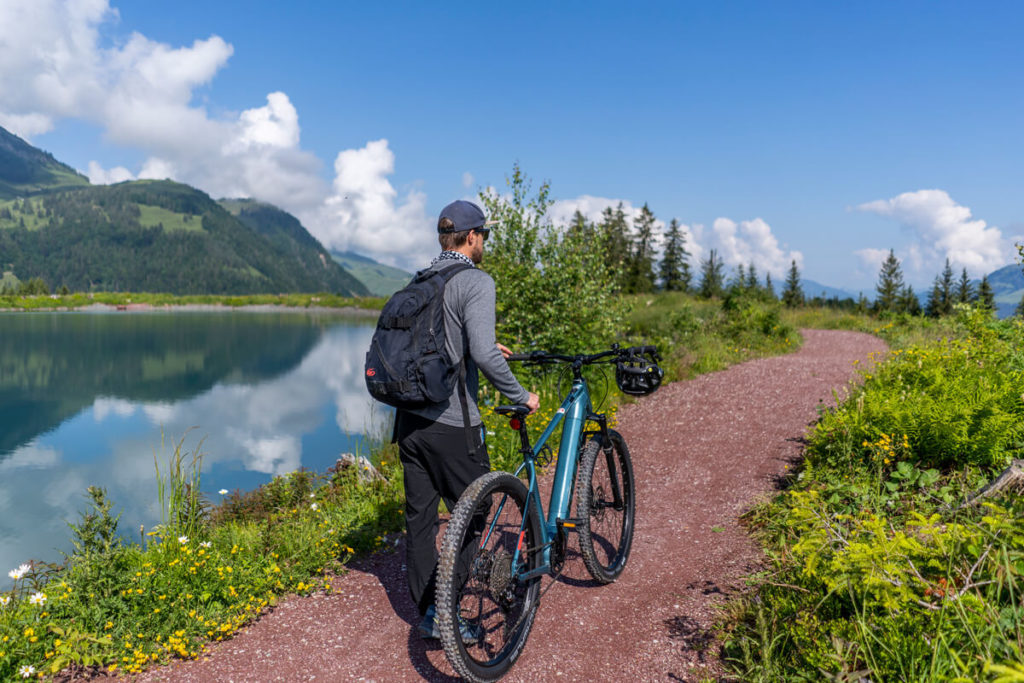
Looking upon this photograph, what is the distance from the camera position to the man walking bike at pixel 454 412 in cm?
308

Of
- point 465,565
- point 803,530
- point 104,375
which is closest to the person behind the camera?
point 465,565

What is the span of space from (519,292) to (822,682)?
27.5 feet

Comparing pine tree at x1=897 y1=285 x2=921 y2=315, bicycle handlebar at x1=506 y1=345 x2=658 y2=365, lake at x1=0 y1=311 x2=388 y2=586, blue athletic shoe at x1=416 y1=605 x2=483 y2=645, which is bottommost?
lake at x1=0 y1=311 x2=388 y2=586

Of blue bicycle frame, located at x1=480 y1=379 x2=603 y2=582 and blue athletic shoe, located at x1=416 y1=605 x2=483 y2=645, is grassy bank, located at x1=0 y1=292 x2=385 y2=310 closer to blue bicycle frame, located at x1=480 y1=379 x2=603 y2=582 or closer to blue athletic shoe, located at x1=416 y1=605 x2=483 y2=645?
blue bicycle frame, located at x1=480 y1=379 x2=603 y2=582

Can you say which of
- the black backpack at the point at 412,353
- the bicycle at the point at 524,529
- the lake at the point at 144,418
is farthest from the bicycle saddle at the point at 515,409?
the lake at the point at 144,418

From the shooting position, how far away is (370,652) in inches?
140

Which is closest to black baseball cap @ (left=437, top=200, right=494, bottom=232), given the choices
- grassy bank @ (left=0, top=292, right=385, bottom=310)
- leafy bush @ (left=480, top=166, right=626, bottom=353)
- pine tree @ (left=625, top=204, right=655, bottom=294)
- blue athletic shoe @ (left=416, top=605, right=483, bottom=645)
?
blue athletic shoe @ (left=416, top=605, right=483, bottom=645)

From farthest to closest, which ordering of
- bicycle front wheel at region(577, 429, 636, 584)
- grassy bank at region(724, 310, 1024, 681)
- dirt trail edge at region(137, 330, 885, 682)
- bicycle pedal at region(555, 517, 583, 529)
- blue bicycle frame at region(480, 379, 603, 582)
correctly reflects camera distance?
bicycle front wheel at region(577, 429, 636, 584), bicycle pedal at region(555, 517, 583, 529), blue bicycle frame at region(480, 379, 603, 582), dirt trail edge at region(137, 330, 885, 682), grassy bank at region(724, 310, 1024, 681)

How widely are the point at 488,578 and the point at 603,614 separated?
1247mm

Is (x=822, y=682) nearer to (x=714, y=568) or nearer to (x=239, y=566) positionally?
(x=714, y=568)

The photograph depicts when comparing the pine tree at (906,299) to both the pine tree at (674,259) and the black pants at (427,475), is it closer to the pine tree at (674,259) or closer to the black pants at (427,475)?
the pine tree at (674,259)

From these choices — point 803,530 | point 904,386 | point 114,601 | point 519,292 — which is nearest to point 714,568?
point 803,530

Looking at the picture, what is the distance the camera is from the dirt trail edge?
332 cm

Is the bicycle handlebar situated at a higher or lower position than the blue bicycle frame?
higher
